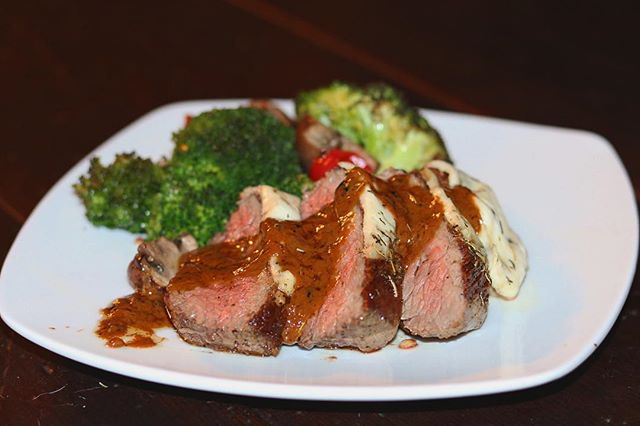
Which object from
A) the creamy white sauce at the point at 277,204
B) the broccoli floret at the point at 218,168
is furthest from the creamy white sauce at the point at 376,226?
the broccoli floret at the point at 218,168

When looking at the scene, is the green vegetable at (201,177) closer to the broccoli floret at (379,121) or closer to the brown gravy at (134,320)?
the broccoli floret at (379,121)

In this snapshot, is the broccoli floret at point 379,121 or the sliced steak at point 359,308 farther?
the broccoli floret at point 379,121

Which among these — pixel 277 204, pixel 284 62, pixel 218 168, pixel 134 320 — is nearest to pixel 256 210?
pixel 277 204

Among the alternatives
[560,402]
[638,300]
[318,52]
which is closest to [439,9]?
[318,52]

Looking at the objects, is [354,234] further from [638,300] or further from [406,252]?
Result: [638,300]

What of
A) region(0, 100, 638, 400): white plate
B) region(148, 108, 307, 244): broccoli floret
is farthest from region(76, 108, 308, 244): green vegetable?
region(0, 100, 638, 400): white plate

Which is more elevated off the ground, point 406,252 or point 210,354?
point 406,252
